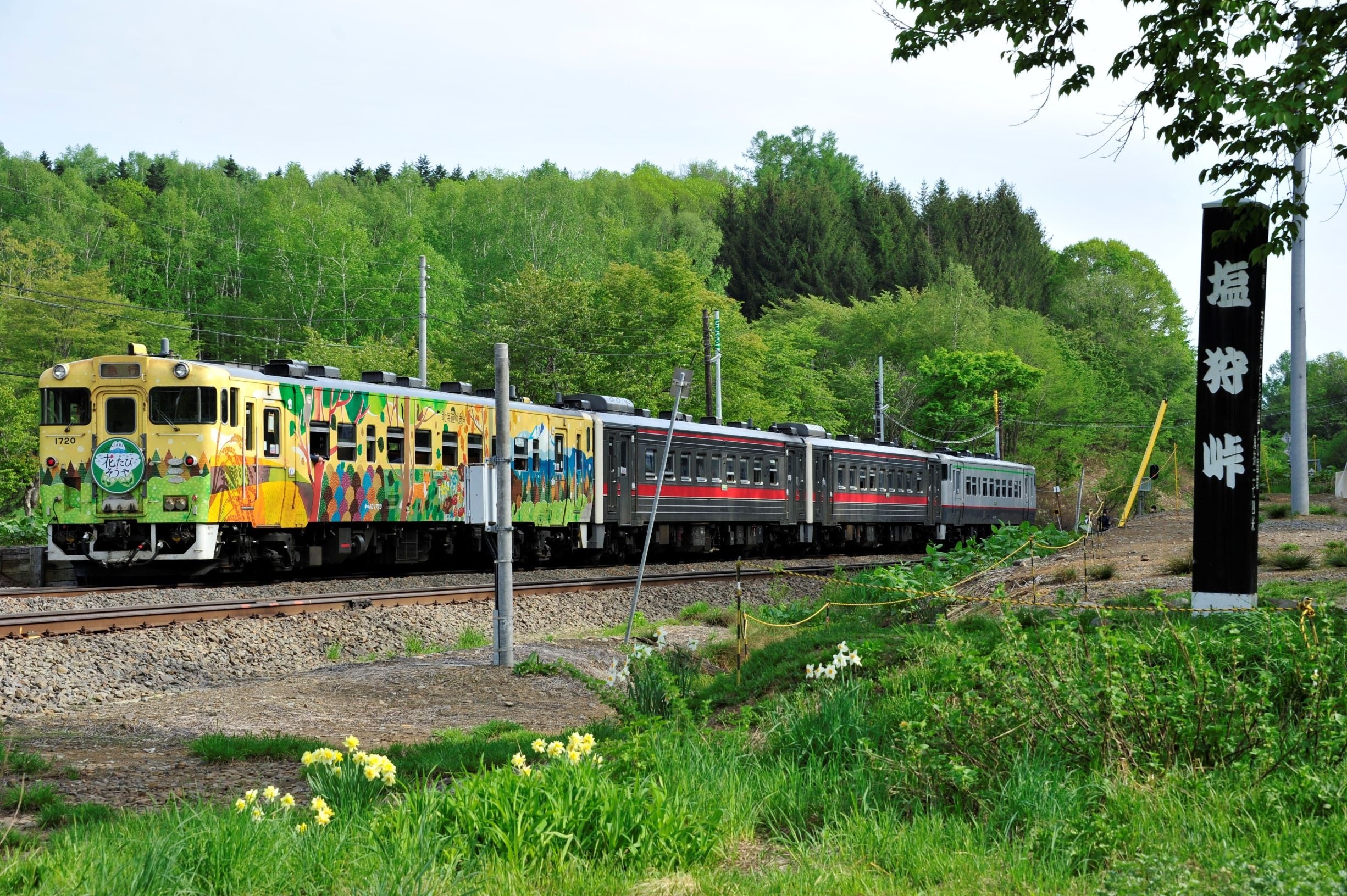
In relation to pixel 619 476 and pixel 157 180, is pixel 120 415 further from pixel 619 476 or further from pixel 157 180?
pixel 157 180

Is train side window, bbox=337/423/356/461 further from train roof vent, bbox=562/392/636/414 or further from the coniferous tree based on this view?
the coniferous tree

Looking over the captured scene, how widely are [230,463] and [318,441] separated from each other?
1.76 meters

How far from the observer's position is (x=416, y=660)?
13.7 meters

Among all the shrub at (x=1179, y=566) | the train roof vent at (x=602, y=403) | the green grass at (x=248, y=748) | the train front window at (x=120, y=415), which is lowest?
the green grass at (x=248, y=748)

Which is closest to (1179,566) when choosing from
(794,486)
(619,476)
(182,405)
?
(182,405)

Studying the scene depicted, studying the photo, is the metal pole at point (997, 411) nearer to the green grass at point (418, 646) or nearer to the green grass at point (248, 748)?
the green grass at point (418, 646)

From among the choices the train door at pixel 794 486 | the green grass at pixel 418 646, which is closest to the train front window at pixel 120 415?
the green grass at pixel 418 646

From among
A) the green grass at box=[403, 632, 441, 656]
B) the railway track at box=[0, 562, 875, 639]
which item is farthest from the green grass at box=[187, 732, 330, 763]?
the green grass at box=[403, 632, 441, 656]

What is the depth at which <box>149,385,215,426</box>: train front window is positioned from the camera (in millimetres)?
18875

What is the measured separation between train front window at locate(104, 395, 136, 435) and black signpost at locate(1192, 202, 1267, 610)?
580 inches

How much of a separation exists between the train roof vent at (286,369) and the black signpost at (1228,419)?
13.9 meters

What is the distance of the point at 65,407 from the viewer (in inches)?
770

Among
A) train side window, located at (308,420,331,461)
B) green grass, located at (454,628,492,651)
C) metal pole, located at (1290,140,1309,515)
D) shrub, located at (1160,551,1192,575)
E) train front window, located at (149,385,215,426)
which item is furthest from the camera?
metal pole, located at (1290,140,1309,515)

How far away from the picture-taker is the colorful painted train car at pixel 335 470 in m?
18.9
